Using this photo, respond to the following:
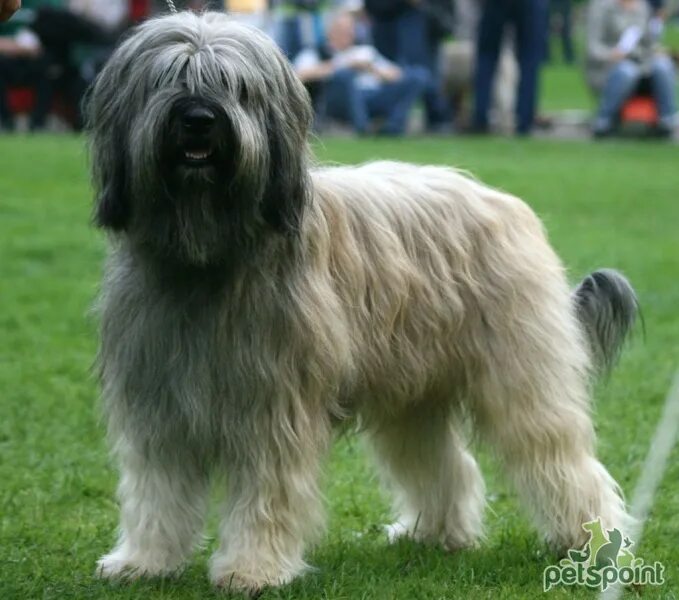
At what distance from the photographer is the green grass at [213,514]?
5.48m

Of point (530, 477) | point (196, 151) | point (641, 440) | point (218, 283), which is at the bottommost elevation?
point (641, 440)

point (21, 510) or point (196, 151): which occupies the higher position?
point (196, 151)

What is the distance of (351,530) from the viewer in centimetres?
637

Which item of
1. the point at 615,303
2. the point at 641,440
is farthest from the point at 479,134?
the point at 615,303

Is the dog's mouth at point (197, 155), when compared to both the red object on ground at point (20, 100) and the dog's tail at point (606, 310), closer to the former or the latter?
the dog's tail at point (606, 310)

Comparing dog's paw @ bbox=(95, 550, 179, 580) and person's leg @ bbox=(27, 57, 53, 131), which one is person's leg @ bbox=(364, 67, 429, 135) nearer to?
person's leg @ bbox=(27, 57, 53, 131)

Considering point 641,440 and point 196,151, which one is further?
point 641,440

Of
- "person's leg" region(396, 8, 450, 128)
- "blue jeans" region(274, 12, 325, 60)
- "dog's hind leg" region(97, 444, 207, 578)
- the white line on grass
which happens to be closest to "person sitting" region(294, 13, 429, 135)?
"blue jeans" region(274, 12, 325, 60)

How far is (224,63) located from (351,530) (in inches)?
89.6

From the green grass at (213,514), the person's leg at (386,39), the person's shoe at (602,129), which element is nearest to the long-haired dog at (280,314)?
the green grass at (213,514)

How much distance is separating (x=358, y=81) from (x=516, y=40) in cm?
232

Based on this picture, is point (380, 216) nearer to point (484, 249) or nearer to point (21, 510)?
point (484, 249)

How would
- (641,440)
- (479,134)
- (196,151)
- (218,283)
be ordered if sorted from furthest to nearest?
(479,134)
(641,440)
(218,283)
(196,151)

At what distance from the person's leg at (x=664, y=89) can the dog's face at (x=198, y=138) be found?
1778 cm
